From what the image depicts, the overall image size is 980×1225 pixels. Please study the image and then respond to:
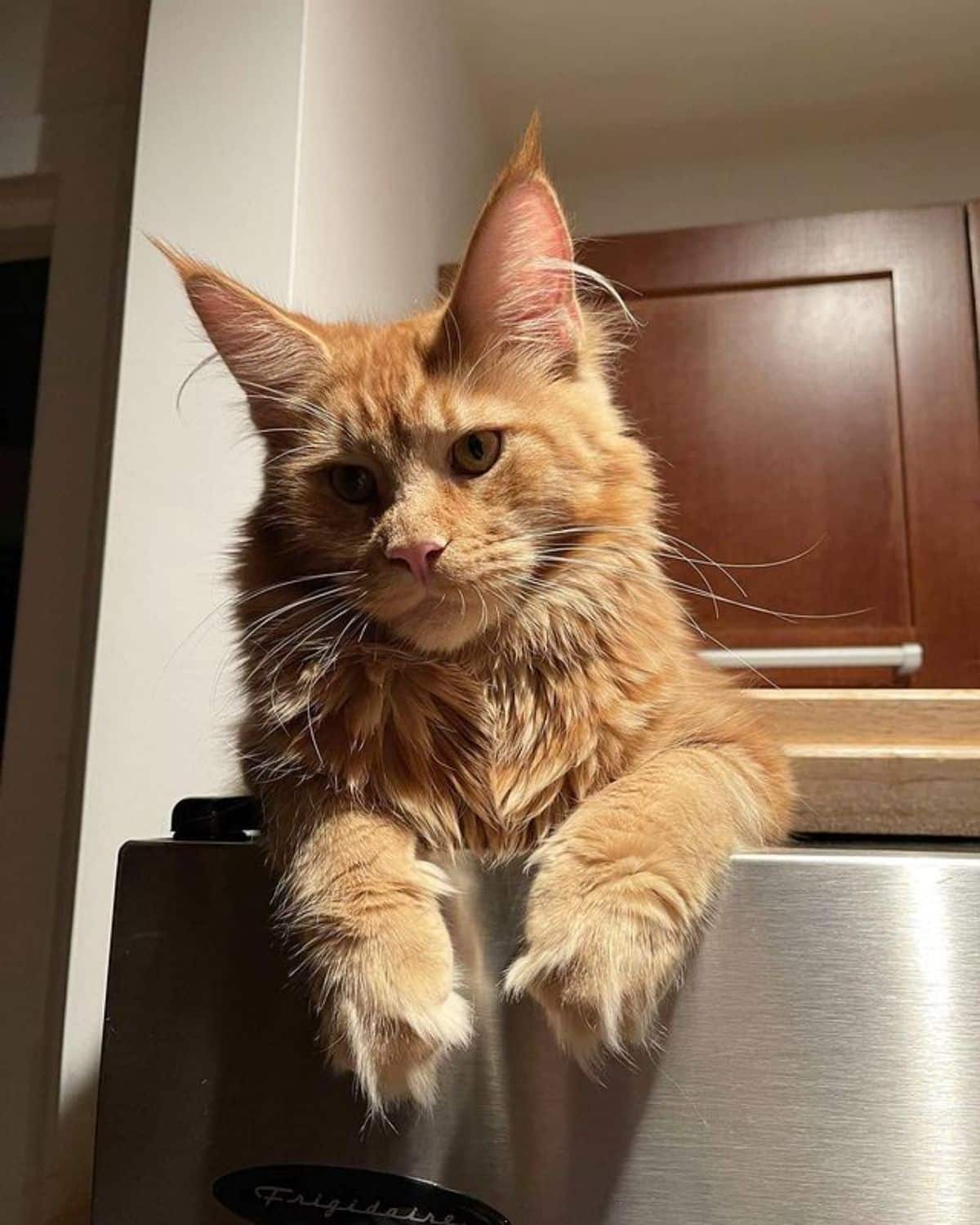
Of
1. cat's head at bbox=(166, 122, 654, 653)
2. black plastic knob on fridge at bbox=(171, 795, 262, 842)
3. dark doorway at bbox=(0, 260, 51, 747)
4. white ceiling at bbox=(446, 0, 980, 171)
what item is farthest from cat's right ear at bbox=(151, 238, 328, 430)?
white ceiling at bbox=(446, 0, 980, 171)

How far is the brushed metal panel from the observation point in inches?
22.4

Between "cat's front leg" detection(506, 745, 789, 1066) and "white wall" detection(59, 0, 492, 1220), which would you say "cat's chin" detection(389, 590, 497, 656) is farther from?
"white wall" detection(59, 0, 492, 1220)

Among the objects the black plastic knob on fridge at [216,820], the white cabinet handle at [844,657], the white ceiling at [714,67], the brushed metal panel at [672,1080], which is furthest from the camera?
the white ceiling at [714,67]

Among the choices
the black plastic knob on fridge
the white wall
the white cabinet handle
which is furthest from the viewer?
the white cabinet handle

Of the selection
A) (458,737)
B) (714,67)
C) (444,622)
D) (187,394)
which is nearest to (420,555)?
(444,622)

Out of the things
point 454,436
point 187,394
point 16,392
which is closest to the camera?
point 454,436

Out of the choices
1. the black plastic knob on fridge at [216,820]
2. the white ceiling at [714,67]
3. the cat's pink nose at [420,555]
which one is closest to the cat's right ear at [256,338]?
the cat's pink nose at [420,555]

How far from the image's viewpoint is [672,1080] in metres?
0.60

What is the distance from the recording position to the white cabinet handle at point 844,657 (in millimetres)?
1906

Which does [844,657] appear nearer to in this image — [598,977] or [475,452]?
[475,452]

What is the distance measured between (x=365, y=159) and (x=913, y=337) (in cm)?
117

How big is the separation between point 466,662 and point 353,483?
0.21 metres

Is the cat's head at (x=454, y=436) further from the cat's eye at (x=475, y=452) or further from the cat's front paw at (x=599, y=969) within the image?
the cat's front paw at (x=599, y=969)

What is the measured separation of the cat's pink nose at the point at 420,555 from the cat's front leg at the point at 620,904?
0.74ft
